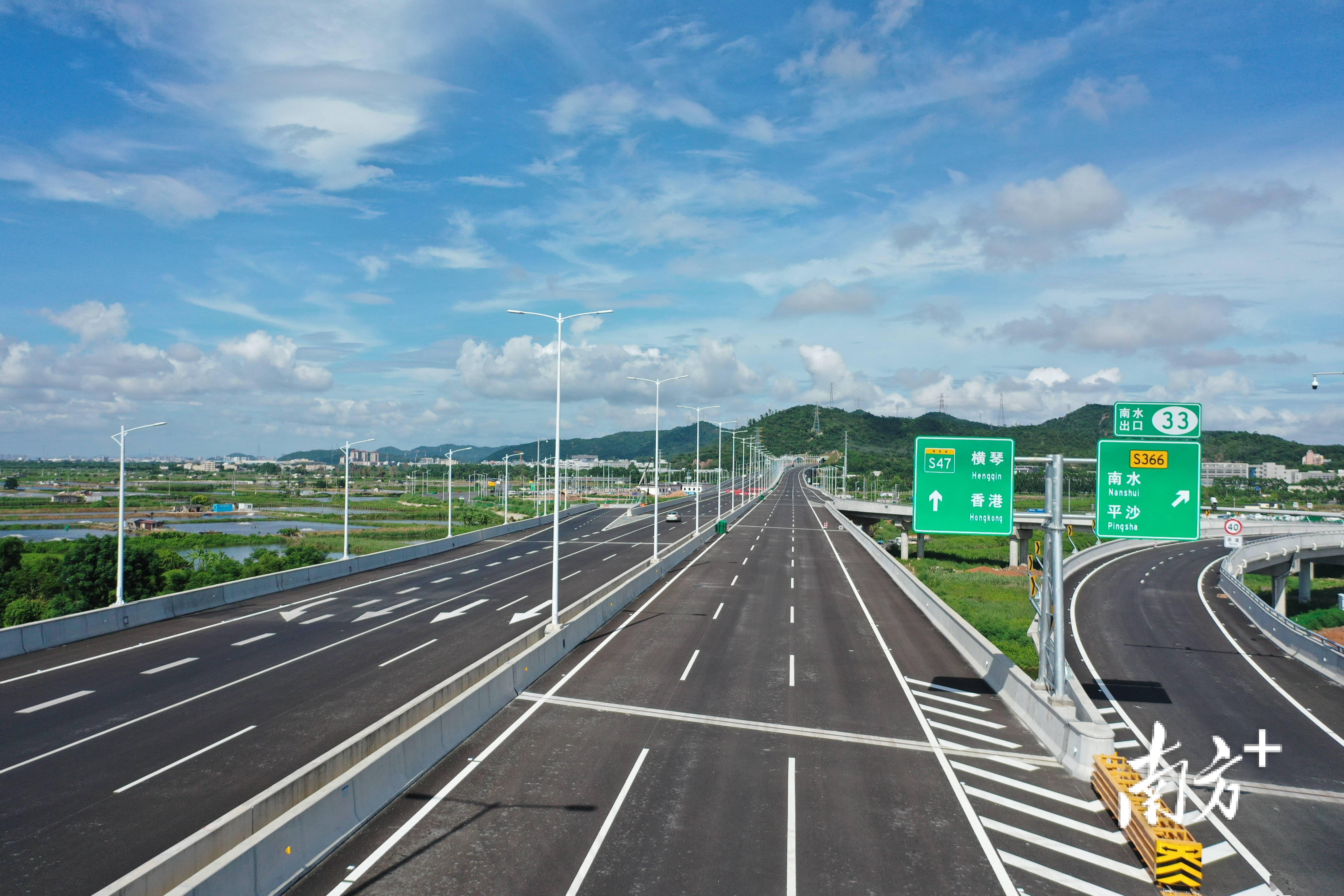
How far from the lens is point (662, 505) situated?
106 meters

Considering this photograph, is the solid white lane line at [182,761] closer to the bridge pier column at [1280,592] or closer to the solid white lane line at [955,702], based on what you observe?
the solid white lane line at [955,702]

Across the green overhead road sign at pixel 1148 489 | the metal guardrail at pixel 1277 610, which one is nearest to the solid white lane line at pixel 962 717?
the green overhead road sign at pixel 1148 489

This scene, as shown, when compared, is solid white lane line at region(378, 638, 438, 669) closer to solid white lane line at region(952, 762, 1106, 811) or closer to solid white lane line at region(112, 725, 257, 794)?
solid white lane line at region(112, 725, 257, 794)

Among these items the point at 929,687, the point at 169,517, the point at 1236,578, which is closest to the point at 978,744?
the point at 929,687

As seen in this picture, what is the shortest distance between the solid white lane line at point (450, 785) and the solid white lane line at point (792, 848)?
5.69m

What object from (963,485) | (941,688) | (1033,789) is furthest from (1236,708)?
(1033,789)

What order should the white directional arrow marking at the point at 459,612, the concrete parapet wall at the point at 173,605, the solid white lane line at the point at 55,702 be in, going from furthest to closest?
the white directional arrow marking at the point at 459,612 → the concrete parapet wall at the point at 173,605 → the solid white lane line at the point at 55,702

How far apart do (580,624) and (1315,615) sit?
47757mm

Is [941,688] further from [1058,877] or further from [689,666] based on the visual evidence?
[1058,877]

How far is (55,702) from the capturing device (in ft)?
60.6

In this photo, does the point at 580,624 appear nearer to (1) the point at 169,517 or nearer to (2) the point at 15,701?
(2) the point at 15,701

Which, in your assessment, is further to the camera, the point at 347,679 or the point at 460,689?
the point at 347,679

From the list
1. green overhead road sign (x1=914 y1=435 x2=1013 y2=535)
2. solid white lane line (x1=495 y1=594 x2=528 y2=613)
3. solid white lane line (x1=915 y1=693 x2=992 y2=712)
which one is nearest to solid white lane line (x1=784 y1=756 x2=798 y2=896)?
solid white lane line (x1=915 y1=693 x2=992 y2=712)

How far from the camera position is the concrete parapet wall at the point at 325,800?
890 centimetres
